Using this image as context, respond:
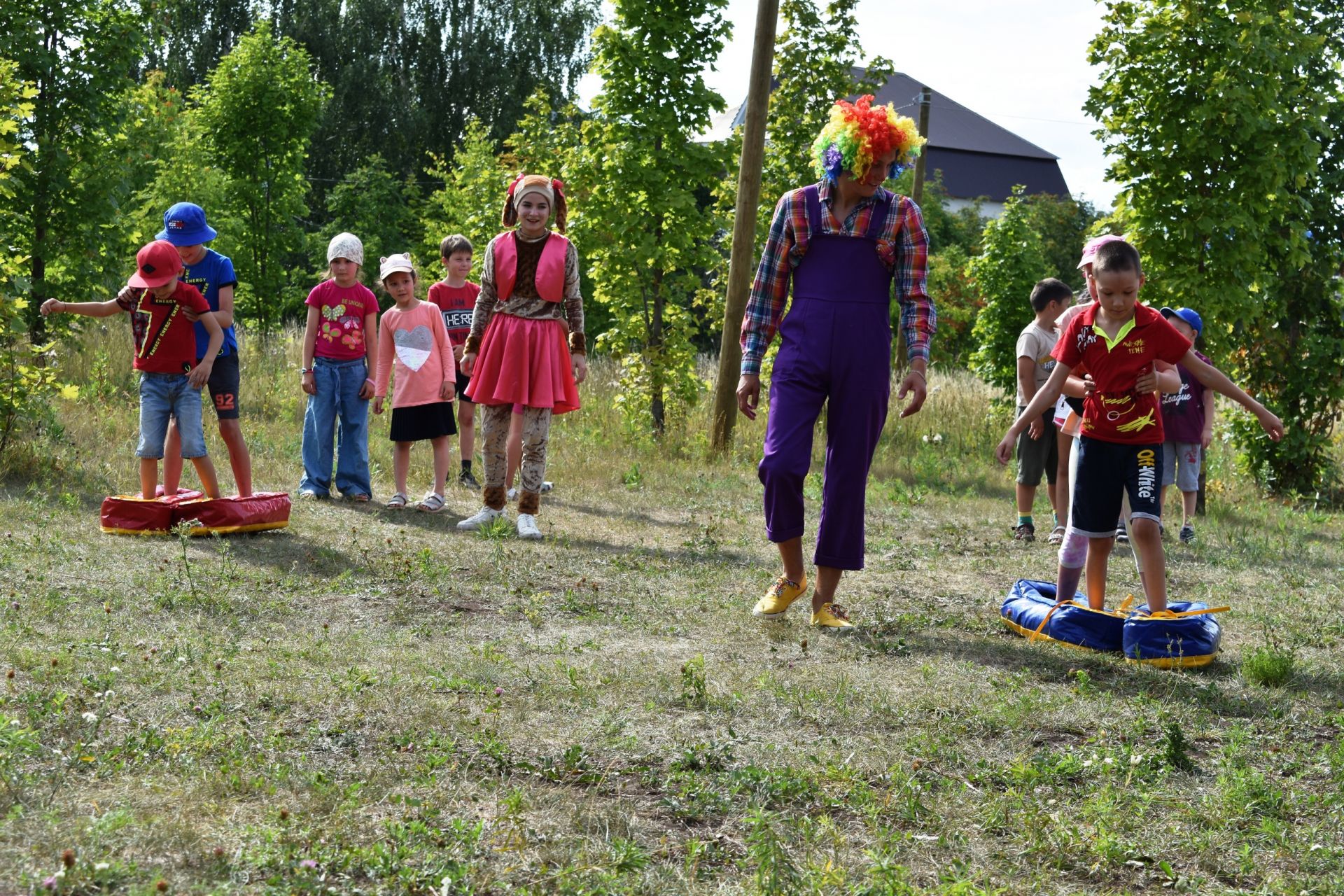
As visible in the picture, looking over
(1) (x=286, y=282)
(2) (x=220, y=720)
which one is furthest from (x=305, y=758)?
(1) (x=286, y=282)

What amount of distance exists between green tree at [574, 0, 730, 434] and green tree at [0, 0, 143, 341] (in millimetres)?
4599

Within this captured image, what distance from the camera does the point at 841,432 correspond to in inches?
223

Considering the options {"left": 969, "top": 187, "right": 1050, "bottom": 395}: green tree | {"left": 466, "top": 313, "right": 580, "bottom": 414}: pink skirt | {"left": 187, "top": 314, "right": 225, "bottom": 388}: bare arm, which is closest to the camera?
{"left": 187, "top": 314, "right": 225, "bottom": 388}: bare arm

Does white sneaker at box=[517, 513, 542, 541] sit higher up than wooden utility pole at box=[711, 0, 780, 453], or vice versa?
wooden utility pole at box=[711, 0, 780, 453]

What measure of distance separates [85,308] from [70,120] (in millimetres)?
4726

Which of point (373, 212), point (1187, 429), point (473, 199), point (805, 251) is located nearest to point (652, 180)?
point (1187, 429)

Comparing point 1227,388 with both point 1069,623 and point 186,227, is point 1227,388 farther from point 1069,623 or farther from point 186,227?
point 186,227

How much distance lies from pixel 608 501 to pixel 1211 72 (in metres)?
6.29

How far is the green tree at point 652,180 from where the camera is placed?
43.0ft

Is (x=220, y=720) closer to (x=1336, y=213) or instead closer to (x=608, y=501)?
(x=608, y=501)

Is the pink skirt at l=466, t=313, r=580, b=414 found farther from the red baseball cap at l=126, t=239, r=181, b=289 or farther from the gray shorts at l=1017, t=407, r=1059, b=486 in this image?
the gray shorts at l=1017, t=407, r=1059, b=486

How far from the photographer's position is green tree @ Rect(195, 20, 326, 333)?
2031 centimetres

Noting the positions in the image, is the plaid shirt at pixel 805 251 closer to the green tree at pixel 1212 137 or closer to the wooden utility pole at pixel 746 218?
the green tree at pixel 1212 137

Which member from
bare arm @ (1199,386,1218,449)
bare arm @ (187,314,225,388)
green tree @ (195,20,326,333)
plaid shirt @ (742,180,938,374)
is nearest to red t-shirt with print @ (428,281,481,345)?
bare arm @ (187,314,225,388)
